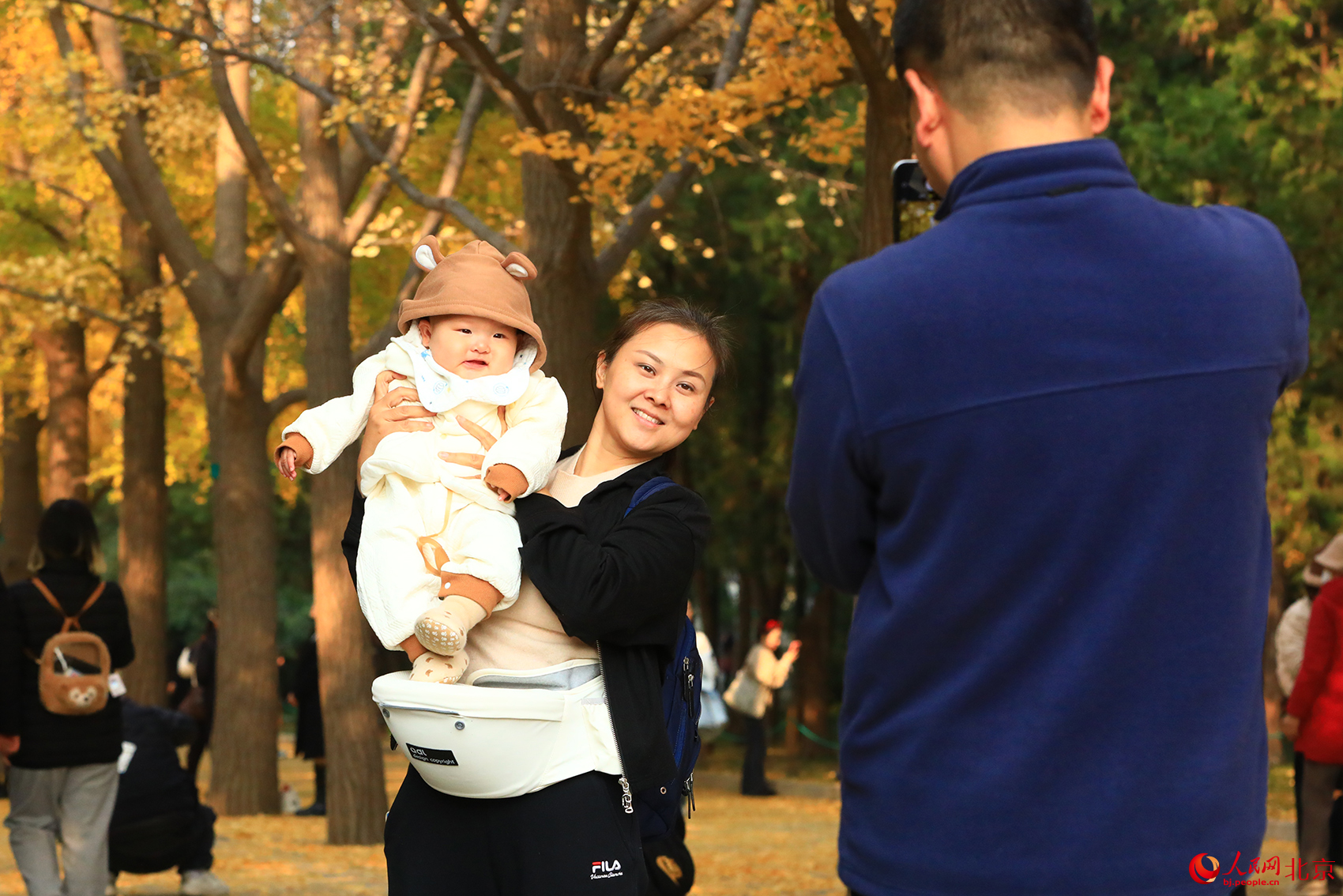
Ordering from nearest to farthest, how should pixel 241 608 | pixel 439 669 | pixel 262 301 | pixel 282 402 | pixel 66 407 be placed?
pixel 439 669 < pixel 262 301 < pixel 241 608 < pixel 282 402 < pixel 66 407

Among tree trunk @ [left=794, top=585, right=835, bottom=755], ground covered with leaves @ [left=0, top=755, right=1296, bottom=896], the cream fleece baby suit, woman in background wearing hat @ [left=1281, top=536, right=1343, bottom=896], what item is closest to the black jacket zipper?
the cream fleece baby suit

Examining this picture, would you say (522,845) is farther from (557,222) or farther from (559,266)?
(557,222)

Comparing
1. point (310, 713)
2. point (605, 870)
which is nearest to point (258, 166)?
point (310, 713)

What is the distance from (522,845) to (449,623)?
1.54 feet

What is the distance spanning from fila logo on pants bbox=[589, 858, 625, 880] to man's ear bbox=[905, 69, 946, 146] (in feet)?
5.06

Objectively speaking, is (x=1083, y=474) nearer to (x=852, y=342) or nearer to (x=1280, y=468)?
(x=852, y=342)

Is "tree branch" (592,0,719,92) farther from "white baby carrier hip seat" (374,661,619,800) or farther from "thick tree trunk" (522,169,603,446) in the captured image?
"white baby carrier hip seat" (374,661,619,800)

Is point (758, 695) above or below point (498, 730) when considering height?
below

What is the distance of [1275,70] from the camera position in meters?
16.5

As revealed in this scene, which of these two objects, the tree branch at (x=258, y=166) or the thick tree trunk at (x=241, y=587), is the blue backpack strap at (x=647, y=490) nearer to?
the tree branch at (x=258, y=166)

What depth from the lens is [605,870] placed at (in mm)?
2953

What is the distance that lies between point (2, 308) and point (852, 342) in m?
18.4

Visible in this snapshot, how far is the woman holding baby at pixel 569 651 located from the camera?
2.93m

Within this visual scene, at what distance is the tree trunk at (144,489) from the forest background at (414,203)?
0.05 m
